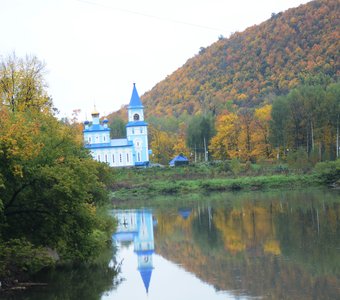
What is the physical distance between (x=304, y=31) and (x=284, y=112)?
45972 millimetres

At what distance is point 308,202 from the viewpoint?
44.4 meters

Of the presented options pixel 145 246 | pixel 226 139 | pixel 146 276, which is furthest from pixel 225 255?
pixel 226 139

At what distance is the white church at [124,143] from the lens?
82125 millimetres

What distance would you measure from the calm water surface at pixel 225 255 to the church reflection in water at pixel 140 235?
3 centimetres

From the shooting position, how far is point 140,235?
112 ft

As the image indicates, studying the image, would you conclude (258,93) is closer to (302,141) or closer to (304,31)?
(304,31)

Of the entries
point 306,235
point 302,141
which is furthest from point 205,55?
point 306,235

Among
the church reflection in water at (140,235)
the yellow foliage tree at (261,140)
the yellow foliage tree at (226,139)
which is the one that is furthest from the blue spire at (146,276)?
the yellow foliage tree at (226,139)

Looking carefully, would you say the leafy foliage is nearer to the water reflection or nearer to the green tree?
the water reflection

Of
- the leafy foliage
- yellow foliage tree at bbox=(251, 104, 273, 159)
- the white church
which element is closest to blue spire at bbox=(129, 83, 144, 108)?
the white church

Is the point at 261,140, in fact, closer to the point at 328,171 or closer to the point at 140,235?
the point at 328,171

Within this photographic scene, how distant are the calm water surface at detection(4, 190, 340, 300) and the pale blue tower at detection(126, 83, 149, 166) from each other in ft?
123

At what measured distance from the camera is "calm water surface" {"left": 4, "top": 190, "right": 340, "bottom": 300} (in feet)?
64.6

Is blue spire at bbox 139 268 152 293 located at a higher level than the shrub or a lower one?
lower
